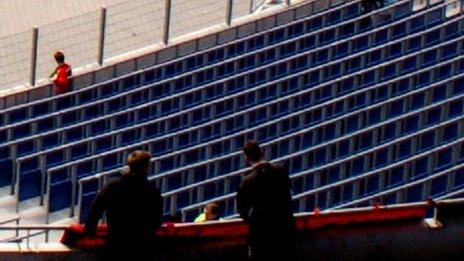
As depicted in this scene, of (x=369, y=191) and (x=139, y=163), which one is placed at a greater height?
(x=369, y=191)

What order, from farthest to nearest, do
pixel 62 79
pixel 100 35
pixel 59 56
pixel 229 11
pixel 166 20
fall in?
1. pixel 229 11
2. pixel 166 20
3. pixel 100 35
4. pixel 62 79
5. pixel 59 56

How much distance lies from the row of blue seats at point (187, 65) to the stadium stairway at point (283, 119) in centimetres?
1

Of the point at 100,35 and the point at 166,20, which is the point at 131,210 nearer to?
the point at 100,35

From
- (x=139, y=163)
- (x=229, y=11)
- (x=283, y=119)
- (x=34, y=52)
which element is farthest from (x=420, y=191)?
(x=139, y=163)

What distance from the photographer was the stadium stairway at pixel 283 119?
47.1 ft

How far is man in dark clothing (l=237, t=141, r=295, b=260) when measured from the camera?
9.41 metres

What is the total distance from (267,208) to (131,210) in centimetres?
76

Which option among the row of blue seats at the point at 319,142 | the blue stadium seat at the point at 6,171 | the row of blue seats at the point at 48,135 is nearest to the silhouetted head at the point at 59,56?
the row of blue seats at the point at 48,135

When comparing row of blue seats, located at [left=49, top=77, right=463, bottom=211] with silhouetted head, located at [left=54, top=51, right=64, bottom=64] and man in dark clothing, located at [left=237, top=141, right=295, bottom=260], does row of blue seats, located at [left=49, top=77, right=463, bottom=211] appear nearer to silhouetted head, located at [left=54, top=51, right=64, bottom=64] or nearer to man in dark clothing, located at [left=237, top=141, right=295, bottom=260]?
silhouetted head, located at [left=54, top=51, right=64, bottom=64]

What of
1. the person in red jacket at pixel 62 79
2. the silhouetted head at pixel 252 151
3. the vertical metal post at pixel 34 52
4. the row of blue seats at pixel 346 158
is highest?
the vertical metal post at pixel 34 52

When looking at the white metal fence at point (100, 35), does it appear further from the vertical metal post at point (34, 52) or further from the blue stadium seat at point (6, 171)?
the blue stadium seat at point (6, 171)

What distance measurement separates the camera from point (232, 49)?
17.6 m

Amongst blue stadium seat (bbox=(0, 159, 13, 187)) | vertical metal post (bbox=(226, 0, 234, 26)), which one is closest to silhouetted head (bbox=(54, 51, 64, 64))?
blue stadium seat (bbox=(0, 159, 13, 187))

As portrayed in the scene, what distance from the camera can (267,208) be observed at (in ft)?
31.1
